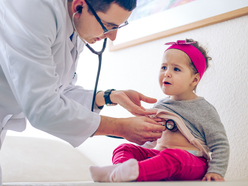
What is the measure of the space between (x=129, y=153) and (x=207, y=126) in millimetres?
379

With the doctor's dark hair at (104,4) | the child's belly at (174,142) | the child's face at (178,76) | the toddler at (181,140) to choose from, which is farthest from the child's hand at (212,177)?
the doctor's dark hair at (104,4)

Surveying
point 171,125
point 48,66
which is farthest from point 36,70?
point 171,125

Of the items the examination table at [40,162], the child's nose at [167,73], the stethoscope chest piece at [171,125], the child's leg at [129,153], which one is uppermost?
the child's nose at [167,73]

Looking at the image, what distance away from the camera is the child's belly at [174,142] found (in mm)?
1118

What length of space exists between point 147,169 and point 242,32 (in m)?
0.93

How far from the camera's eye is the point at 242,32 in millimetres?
1291

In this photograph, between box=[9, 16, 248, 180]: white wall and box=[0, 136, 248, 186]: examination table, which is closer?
box=[9, 16, 248, 180]: white wall

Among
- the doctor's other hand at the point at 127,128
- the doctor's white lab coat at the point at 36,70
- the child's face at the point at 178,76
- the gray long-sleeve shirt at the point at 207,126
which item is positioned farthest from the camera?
the child's face at the point at 178,76

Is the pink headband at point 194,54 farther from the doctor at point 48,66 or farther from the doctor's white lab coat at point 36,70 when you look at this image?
the doctor's white lab coat at point 36,70

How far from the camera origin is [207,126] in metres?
1.12

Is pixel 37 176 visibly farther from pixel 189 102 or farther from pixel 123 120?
pixel 189 102

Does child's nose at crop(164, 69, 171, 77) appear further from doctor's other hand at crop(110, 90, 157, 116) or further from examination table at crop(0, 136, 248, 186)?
examination table at crop(0, 136, 248, 186)

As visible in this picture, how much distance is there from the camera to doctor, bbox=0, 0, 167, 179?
2.56 feet

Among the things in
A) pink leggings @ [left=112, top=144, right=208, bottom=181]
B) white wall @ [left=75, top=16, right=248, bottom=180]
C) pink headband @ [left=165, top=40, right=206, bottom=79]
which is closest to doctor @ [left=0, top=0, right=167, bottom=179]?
pink leggings @ [left=112, top=144, right=208, bottom=181]
